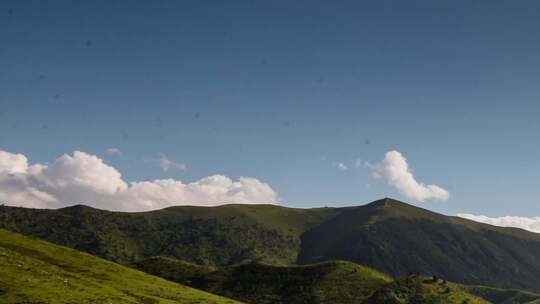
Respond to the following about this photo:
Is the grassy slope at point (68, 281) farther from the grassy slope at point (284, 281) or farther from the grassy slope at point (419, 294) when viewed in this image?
the grassy slope at point (419, 294)

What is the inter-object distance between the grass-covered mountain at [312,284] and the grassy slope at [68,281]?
42.0 m

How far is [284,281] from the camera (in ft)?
444

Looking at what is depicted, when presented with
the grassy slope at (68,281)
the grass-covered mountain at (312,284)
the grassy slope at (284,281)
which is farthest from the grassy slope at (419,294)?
the grassy slope at (68,281)

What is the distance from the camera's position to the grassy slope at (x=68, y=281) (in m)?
54.8

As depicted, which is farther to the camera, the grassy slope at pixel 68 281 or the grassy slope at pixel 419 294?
the grassy slope at pixel 419 294

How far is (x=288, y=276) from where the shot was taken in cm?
13912

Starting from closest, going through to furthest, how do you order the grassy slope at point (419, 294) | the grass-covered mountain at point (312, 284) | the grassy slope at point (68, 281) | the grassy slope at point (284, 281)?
the grassy slope at point (68, 281), the grassy slope at point (419, 294), the grass-covered mountain at point (312, 284), the grassy slope at point (284, 281)

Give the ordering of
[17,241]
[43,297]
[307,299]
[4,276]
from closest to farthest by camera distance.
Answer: [43,297] → [4,276] → [17,241] → [307,299]

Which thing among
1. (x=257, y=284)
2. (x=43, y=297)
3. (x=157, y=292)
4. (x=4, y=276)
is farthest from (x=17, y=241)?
(x=257, y=284)

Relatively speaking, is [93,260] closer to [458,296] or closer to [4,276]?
[4,276]

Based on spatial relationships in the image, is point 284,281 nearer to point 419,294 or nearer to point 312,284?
point 312,284

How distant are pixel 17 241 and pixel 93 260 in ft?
44.3

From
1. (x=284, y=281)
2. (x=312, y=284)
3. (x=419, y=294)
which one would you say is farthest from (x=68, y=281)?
(x=312, y=284)

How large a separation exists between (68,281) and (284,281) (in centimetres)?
7939
